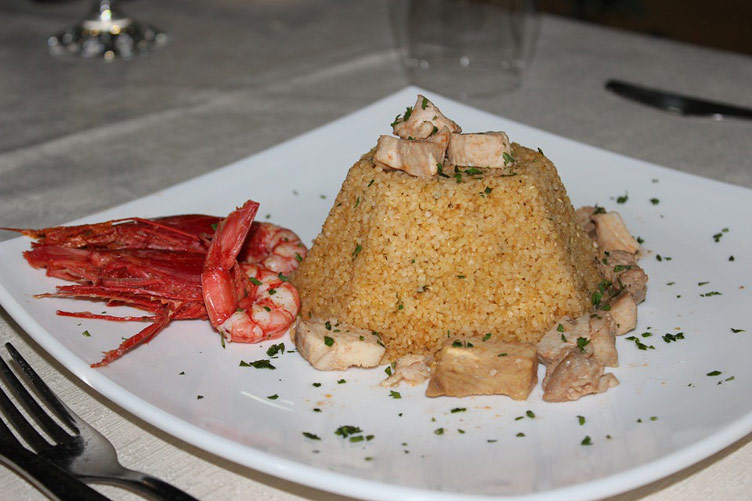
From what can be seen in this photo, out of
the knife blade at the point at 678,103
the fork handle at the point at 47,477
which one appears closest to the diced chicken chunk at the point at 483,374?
the fork handle at the point at 47,477

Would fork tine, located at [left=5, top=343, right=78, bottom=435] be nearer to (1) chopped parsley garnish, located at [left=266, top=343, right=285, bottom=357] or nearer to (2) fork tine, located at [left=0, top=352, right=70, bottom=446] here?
(2) fork tine, located at [left=0, top=352, right=70, bottom=446]

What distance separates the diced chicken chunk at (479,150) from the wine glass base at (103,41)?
275cm

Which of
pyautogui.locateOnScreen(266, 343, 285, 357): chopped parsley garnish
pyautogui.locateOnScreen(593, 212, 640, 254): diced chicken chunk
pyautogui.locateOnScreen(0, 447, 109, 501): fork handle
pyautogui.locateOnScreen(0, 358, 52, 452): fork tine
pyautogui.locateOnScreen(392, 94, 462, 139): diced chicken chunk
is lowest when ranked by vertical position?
pyautogui.locateOnScreen(0, 358, 52, 452): fork tine

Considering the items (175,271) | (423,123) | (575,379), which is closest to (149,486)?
(175,271)

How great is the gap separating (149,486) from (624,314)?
1213mm

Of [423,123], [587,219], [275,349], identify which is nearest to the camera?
[275,349]

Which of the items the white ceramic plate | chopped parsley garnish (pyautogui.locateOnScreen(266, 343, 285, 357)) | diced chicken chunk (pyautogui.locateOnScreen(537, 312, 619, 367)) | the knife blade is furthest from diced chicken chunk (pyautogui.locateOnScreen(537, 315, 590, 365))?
the knife blade

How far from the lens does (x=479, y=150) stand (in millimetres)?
2207

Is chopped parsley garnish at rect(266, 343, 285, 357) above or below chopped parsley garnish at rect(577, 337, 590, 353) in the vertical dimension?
below

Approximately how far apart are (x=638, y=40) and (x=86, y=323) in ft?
11.1

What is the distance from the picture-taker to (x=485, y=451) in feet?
5.65

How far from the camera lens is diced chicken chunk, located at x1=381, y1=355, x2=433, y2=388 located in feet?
6.56

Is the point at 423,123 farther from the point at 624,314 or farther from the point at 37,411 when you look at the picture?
the point at 37,411

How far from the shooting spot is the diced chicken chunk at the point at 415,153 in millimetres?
2178
